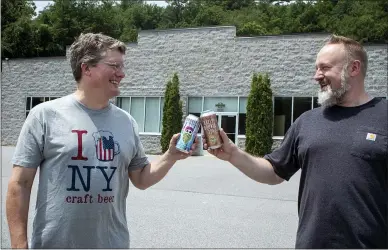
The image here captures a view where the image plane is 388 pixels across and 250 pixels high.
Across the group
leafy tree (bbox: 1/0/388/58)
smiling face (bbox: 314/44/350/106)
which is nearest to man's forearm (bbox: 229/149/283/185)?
smiling face (bbox: 314/44/350/106)

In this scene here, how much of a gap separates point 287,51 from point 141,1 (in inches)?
2213

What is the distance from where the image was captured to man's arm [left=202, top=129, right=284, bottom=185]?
298 cm

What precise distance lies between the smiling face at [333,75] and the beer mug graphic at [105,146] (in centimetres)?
135

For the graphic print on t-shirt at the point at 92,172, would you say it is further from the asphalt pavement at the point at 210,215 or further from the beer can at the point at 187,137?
the asphalt pavement at the point at 210,215

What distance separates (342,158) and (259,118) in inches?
701

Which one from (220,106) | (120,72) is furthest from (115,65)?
(220,106)

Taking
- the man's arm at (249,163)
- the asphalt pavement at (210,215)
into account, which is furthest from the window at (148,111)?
the man's arm at (249,163)

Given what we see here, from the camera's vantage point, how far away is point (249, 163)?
300cm

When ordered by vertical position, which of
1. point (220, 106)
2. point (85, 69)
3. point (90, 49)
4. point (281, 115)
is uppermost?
point (90, 49)

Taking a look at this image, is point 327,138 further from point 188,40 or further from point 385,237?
point 188,40

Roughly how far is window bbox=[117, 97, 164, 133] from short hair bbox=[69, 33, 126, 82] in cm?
2027

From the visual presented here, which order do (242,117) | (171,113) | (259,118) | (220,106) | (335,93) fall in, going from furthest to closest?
(220,106) → (171,113) → (242,117) → (259,118) → (335,93)

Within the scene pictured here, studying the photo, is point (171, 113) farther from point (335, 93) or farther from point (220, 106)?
point (335, 93)

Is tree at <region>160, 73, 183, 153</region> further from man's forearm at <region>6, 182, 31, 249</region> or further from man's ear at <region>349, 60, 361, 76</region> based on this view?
man's forearm at <region>6, 182, 31, 249</region>
